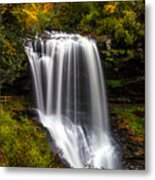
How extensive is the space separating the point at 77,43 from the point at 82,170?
0.62 m

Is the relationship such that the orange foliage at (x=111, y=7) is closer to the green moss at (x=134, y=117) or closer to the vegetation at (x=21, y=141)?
the green moss at (x=134, y=117)

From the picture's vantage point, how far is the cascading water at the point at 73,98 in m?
2.46

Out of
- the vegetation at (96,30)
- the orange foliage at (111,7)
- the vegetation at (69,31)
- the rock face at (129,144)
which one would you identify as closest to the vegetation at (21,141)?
the vegetation at (69,31)

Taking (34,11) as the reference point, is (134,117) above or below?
below

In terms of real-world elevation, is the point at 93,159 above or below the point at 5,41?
below

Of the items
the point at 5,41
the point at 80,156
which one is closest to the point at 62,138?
the point at 80,156

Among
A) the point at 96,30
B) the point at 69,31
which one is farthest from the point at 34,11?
the point at 96,30

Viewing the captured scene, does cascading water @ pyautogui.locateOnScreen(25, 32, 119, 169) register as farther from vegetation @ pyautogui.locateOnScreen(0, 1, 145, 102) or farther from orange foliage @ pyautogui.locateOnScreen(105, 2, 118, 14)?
orange foliage @ pyautogui.locateOnScreen(105, 2, 118, 14)

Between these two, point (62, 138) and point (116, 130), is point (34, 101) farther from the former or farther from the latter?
point (116, 130)

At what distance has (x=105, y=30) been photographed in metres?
2.45

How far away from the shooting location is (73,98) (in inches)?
97.2

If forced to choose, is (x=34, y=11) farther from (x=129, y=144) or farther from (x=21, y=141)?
(x=129, y=144)

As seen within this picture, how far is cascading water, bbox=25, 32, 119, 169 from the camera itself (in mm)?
2457

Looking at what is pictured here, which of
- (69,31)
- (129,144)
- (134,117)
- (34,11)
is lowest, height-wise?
(129,144)
